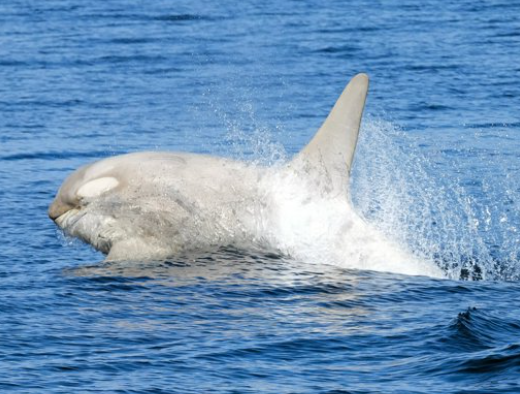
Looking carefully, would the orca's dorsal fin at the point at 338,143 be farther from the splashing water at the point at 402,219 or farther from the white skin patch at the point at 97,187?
the white skin patch at the point at 97,187

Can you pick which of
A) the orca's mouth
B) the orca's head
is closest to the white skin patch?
the orca's head

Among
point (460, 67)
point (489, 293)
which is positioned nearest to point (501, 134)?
point (460, 67)

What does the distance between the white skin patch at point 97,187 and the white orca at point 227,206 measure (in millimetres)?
13

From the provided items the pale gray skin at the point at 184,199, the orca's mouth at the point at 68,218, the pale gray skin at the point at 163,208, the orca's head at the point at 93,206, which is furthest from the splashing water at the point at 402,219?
the orca's mouth at the point at 68,218

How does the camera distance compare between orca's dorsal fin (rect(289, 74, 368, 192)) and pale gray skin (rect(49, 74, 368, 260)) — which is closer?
orca's dorsal fin (rect(289, 74, 368, 192))

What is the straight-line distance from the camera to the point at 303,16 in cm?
3928

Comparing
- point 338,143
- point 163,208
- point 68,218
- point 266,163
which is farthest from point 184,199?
point 338,143

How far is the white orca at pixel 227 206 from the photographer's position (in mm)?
17125

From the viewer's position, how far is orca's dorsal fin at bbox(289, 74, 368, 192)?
16875 mm

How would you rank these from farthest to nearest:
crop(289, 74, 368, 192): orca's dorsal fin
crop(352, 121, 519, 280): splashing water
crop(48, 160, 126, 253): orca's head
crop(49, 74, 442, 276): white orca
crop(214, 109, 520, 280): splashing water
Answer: crop(352, 121, 519, 280): splashing water, crop(48, 160, 126, 253): orca's head, crop(49, 74, 442, 276): white orca, crop(214, 109, 520, 280): splashing water, crop(289, 74, 368, 192): orca's dorsal fin

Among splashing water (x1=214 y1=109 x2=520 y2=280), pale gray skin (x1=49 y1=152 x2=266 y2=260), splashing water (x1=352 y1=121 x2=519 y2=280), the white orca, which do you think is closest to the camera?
splashing water (x1=214 y1=109 x2=520 y2=280)

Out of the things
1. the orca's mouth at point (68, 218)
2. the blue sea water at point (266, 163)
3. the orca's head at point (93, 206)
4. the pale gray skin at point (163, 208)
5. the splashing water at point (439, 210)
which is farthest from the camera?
the splashing water at point (439, 210)

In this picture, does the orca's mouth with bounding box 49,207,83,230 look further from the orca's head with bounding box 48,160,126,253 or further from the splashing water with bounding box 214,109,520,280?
the splashing water with bounding box 214,109,520,280

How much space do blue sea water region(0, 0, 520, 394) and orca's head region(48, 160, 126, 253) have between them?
15.8 inches
